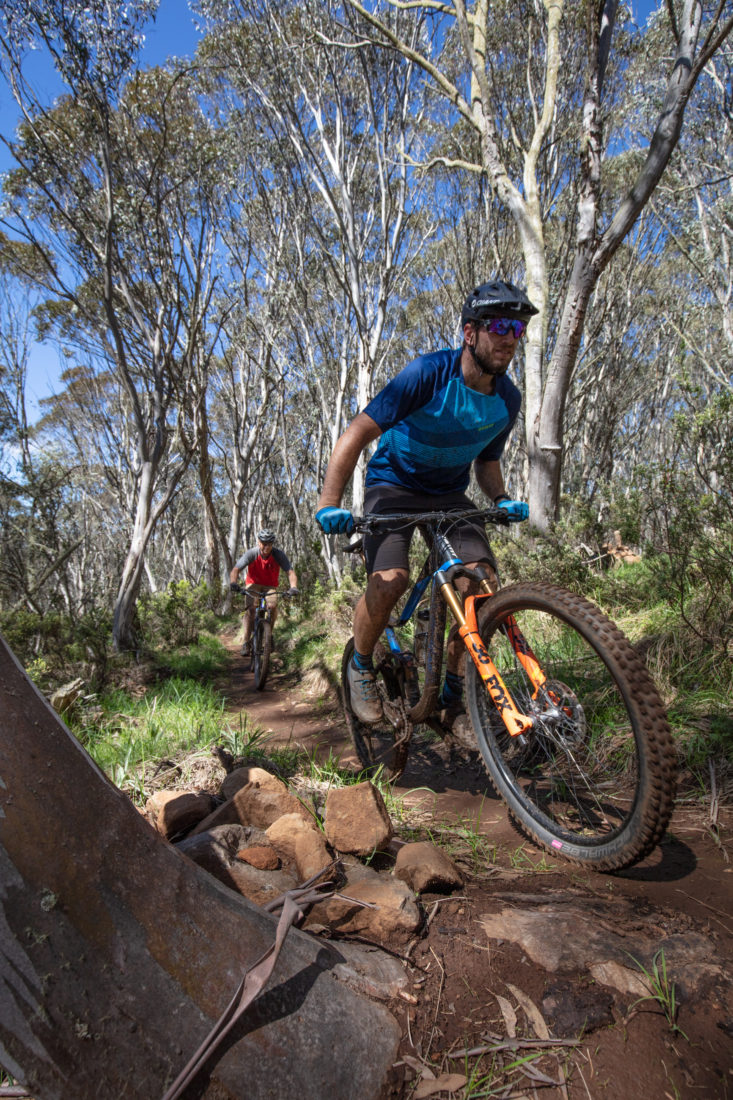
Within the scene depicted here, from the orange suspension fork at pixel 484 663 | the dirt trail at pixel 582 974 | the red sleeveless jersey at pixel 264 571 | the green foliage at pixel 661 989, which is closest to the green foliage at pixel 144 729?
the orange suspension fork at pixel 484 663

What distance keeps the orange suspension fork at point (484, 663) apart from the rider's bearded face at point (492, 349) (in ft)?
3.30

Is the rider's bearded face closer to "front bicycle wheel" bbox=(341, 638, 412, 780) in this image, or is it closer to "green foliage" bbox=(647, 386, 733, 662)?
"front bicycle wheel" bbox=(341, 638, 412, 780)

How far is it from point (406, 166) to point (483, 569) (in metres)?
10.8

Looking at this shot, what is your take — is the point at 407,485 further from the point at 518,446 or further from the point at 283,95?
the point at 518,446

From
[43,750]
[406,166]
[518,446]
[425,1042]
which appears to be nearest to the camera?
[43,750]

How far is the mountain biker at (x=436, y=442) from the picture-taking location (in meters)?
2.50

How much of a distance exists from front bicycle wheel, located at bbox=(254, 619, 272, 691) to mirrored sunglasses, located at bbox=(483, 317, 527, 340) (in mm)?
5338

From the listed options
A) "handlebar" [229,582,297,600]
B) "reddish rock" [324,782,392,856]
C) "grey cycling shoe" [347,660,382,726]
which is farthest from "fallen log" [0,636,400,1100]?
"handlebar" [229,582,297,600]

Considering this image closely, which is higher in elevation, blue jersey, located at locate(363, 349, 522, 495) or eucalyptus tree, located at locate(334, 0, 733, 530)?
eucalyptus tree, located at locate(334, 0, 733, 530)

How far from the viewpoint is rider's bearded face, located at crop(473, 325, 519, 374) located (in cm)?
248

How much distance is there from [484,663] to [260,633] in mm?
5623

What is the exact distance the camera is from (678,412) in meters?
3.98

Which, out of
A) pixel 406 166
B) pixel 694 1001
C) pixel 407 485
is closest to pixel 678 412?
pixel 407 485

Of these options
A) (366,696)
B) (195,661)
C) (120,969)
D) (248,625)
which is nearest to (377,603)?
(366,696)
